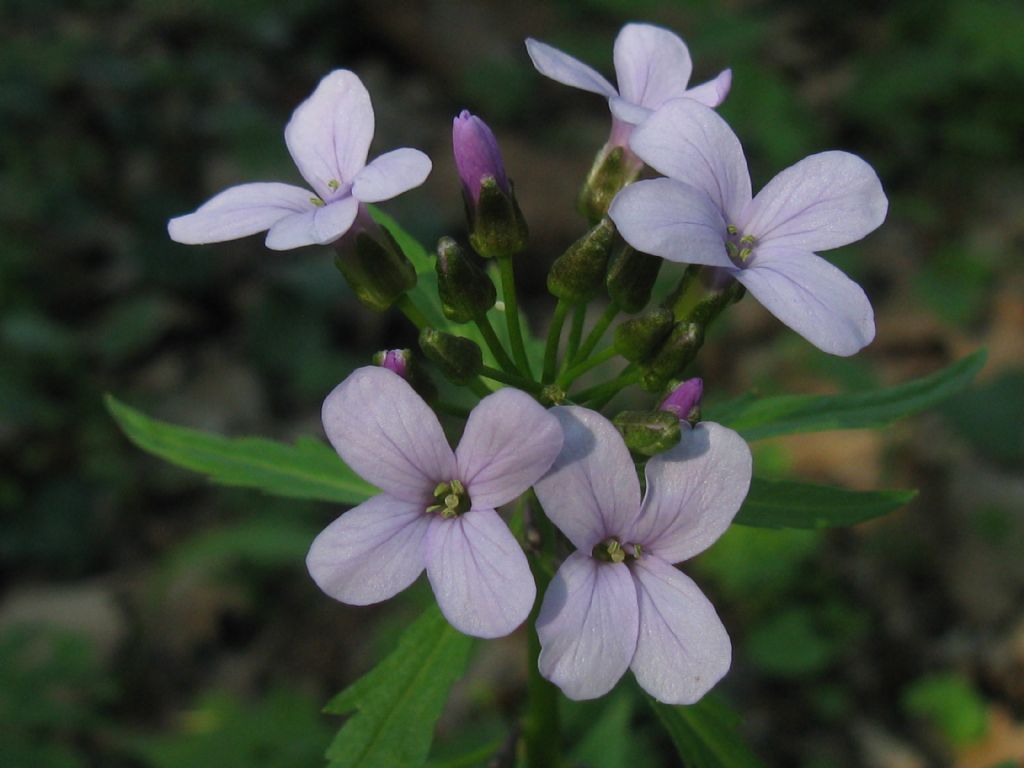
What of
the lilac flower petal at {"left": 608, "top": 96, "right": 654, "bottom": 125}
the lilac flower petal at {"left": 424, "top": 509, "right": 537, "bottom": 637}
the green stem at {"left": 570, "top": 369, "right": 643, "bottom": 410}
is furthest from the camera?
the green stem at {"left": 570, "top": 369, "right": 643, "bottom": 410}

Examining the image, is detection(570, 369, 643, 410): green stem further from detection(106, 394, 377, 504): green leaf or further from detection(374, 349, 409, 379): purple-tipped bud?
detection(106, 394, 377, 504): green leaf

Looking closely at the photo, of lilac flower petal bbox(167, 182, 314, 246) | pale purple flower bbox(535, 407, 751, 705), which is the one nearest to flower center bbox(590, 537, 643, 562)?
pale purple flower bbox(535, 407, 751, 705)

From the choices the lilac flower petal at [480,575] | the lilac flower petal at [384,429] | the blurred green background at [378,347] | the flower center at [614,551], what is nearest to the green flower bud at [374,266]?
the lilac flower petal at [384,429]

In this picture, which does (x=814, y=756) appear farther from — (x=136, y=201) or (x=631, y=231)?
(x=136, y=201)

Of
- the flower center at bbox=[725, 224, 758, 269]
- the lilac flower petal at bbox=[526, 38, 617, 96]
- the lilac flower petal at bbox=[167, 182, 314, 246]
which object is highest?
the lilac flower petal at bbox=[526, 38, 617, 96]

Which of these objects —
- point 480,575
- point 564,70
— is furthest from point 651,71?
point 480,575

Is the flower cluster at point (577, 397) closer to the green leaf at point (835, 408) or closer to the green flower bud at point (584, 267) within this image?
the green flower bud at point (584, 267)
